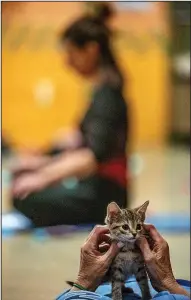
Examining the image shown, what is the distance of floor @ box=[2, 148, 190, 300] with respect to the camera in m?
1.32

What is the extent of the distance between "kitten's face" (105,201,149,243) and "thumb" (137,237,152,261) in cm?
1

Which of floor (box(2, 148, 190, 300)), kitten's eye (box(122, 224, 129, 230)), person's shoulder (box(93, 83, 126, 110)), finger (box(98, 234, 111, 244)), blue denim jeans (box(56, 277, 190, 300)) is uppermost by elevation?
person's shoulder (box(93, 83, 126, 110))

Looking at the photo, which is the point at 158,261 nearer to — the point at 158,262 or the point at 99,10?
the point at 158,262

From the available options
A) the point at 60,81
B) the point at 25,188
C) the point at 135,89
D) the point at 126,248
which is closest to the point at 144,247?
the point at 126,248

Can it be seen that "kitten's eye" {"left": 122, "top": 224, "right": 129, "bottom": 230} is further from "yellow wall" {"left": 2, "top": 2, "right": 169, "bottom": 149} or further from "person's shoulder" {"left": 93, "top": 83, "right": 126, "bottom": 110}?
"yellow wall" {"left": 2, "top": 2, "right": 169, "bottom": 149}

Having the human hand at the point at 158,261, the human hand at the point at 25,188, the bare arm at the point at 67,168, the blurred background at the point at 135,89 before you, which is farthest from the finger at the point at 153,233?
the blurred background at the point at 135,89

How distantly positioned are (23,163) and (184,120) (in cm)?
174

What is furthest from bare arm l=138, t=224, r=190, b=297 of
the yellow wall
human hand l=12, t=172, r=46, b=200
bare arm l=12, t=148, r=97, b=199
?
the yellow wall

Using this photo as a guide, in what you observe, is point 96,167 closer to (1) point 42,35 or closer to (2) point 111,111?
(2) point 111,111

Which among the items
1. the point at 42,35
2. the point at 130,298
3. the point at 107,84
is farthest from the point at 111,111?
the point at 42,35

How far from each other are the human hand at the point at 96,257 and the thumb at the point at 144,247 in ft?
0.10

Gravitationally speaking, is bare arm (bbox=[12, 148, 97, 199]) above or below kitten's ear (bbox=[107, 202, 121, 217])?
below

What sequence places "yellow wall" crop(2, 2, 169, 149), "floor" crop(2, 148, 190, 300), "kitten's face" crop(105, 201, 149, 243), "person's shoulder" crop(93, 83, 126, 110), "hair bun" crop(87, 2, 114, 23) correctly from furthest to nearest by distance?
"yellow wall" crop(2, 2, 169, 149) < "person's shoulder" crop(93, 83, 126, 110) < "hair bun" crop(87, 2, 114, 23) < "floor" crop(2, 148, 190, 300) < "kitten's face" crop(105, 201, 149, 243)

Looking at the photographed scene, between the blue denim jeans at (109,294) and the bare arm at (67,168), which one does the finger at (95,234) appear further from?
the bare arm at (67,168)
